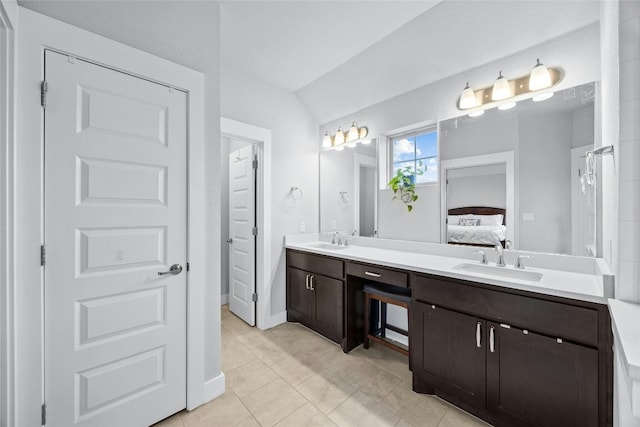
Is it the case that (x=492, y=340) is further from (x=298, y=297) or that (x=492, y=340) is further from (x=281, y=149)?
(x=281, y=149)

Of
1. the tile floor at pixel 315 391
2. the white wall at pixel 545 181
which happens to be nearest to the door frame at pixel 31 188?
the tile floor at pixel 315 391

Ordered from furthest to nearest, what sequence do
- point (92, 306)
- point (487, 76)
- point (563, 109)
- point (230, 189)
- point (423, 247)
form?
point (230, 189), point (423, 247), point (487, 76), point (563, 109), point (92, 306)

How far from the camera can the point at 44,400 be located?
1271 mm

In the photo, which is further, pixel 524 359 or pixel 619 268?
pixel 524 359

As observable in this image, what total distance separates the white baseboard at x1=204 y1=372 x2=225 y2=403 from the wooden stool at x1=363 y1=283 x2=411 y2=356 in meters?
1.25

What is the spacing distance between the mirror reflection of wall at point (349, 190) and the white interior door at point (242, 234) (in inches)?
35.3

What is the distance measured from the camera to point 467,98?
2.15 m

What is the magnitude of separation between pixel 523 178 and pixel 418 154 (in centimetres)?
87

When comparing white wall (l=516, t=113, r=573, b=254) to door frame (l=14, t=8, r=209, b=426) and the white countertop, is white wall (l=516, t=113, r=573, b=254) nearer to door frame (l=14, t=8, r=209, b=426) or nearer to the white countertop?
the white countertop

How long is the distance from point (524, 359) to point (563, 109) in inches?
62.3

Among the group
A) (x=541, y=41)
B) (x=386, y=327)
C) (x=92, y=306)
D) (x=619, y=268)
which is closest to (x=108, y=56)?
(x=92, y=306)

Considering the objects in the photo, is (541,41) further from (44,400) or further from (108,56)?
(44,400)

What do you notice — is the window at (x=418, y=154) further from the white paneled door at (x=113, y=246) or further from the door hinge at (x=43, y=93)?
the door hinge at (x=43, y=93)

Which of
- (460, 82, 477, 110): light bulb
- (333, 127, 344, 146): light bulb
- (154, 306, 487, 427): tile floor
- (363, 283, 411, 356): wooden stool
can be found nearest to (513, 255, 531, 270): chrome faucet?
(363, 283, 411, 356): wooden stool
